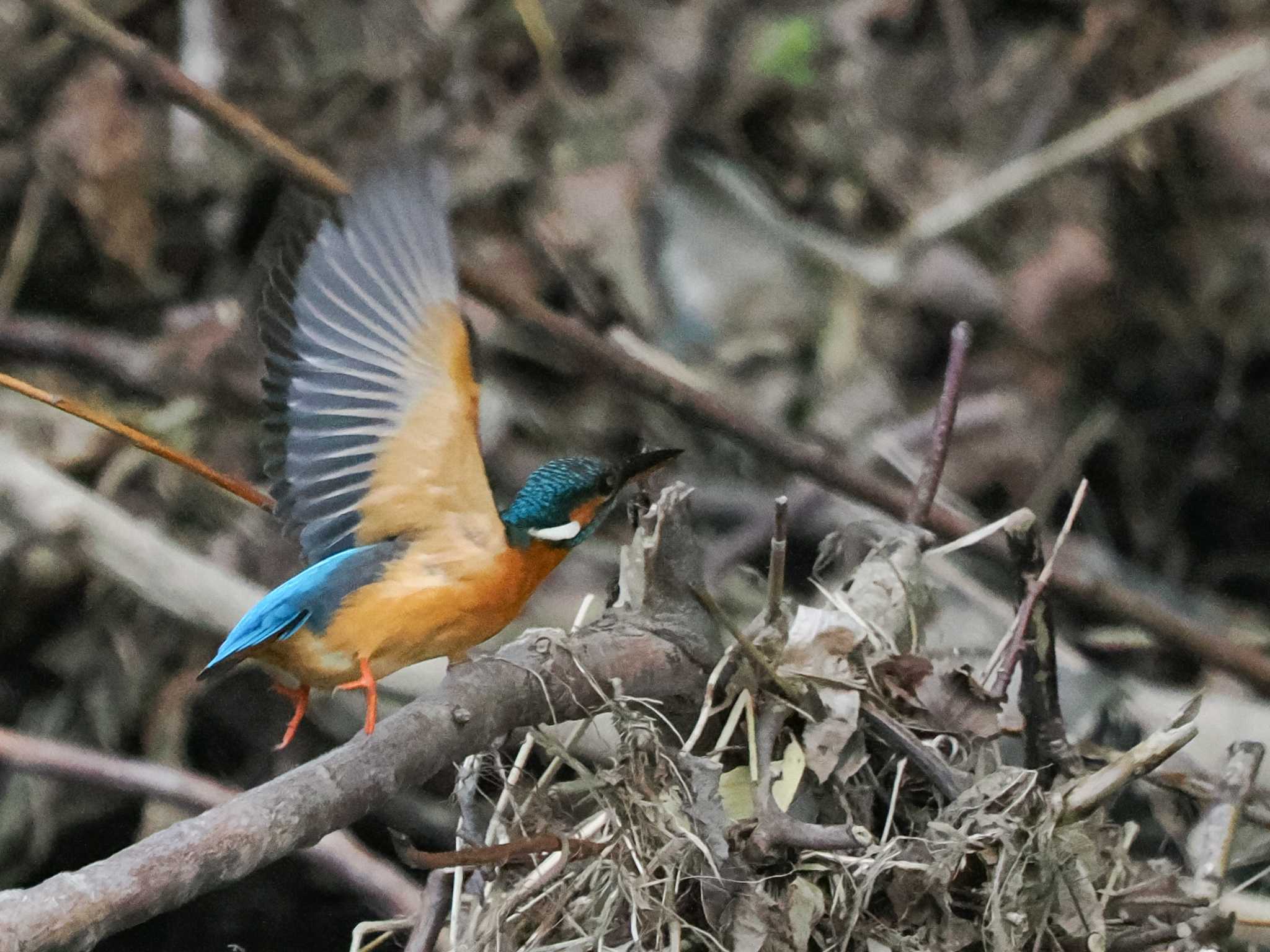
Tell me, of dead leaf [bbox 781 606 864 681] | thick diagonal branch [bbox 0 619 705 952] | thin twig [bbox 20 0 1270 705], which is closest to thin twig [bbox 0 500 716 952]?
thick diagonal branch [bbox 0 619 705 952]

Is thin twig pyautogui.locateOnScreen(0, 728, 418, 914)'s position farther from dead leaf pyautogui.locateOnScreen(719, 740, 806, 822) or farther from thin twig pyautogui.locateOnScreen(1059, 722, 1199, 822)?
thin twig pyautogui.locateOnScreen(1059, 722, 1199, 822)

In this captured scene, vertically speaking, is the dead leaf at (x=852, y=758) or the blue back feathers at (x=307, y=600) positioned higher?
the blue back feathers at (x=307, y=600)

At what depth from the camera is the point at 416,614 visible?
1.49 metres

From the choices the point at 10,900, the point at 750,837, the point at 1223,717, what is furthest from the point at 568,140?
the point at 10,900

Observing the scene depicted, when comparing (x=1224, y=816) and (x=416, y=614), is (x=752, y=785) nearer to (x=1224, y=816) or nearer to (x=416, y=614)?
(x=416, y=614)

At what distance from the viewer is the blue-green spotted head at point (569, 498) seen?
1.53 meters

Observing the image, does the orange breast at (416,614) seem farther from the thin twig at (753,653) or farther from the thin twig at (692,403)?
the thin twig at (692,403)

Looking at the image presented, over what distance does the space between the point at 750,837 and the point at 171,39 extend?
335 centimetres

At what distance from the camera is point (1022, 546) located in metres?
1.63

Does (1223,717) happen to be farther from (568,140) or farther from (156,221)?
(156,221)

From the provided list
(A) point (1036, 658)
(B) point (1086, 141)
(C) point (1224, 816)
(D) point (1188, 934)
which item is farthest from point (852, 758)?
(B) point (1086, 141)

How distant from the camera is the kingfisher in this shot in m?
1.46

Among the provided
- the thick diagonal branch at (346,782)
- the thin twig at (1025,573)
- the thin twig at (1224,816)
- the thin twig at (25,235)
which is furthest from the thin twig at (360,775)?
the thin twig at (25,235)

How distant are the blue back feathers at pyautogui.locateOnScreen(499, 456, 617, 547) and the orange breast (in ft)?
0.09
